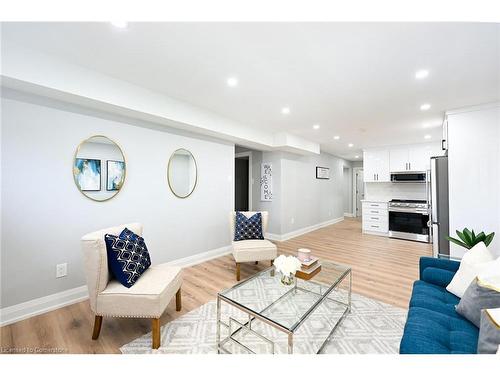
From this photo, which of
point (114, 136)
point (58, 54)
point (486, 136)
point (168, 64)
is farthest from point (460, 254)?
point (58, 54)

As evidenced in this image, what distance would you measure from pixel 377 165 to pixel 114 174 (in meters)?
6.10

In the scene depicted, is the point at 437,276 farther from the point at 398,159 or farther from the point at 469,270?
the point at 398,159

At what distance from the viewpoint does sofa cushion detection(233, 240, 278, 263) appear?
2805 mm

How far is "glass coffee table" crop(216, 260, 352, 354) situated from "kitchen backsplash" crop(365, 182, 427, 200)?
454cm

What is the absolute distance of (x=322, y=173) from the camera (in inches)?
254

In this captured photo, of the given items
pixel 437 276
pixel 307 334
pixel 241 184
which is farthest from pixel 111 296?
pixel 241 184

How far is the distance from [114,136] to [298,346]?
2922 mm

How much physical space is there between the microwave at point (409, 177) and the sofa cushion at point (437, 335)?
4881 millimetres

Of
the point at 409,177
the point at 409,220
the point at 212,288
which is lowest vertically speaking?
the point at 212,288

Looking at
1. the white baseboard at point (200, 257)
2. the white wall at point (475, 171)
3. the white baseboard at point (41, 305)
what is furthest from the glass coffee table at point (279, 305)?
the white wall at point (475, 171)

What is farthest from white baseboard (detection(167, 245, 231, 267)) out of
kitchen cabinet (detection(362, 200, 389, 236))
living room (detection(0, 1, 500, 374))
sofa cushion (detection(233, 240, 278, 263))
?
kitchen cabinet (detection(362, 200, 389, 236))

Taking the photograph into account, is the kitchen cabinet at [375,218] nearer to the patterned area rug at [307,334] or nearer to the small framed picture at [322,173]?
the small framed picture at [322,173]

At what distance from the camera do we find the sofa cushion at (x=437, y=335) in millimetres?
1054
